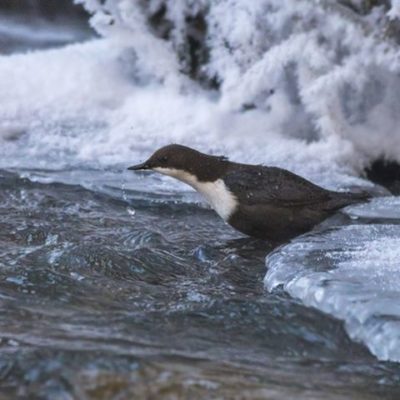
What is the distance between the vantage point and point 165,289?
401cm

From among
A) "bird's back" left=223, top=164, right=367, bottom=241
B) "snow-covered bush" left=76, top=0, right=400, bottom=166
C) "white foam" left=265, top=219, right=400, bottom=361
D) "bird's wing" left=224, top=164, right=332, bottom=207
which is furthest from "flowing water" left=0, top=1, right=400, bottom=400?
"snow-covered bush" left=76, top=0, right=400, bottom=166

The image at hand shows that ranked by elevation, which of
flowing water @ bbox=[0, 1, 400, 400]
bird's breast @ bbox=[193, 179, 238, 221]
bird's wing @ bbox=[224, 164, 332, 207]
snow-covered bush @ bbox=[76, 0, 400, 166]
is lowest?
flowing water @ bbox=[0, 1, 400, 400]

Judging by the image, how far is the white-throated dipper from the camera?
5020 millimetres

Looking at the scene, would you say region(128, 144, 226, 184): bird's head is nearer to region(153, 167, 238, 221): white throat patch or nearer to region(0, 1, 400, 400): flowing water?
region(153, 167, 238, 221): white throat patch

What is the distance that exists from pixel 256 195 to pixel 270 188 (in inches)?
4.2

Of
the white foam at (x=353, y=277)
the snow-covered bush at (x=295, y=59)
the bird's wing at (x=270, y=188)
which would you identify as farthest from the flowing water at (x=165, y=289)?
the snow-covered bush at (x=295, y=59)

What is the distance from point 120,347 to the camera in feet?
9.71

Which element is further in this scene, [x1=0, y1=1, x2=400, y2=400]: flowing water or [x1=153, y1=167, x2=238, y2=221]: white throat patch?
[x1=153, y1=167, x2=238, y2=221]: white throat patch

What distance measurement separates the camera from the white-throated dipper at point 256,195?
16.5ft

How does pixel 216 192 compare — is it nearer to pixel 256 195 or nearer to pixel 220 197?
pixel 220 197

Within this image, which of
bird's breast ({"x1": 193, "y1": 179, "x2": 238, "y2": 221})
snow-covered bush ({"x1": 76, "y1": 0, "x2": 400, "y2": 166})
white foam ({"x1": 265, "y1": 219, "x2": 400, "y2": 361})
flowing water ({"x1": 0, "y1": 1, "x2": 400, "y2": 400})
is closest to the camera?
flowing water ({"x1": 0, "y1": 1, "x2": 400, "y2": 400})

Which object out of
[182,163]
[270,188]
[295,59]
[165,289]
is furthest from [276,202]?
[295,59]

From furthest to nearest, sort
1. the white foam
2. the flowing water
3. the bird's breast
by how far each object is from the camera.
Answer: the bird's breast
the white foam
the flowing water

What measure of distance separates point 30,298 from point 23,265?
0.46 meters
